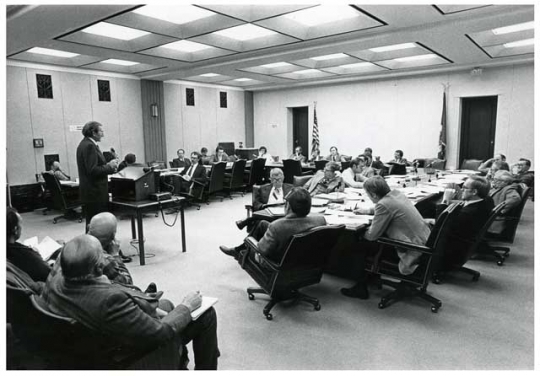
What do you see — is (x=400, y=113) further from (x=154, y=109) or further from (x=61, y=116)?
(x=61, y=116)

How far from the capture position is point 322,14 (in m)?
5.26

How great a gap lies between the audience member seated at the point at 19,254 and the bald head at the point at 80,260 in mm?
621

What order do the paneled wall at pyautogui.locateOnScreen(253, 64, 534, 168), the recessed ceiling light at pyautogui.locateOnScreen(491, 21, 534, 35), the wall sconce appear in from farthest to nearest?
the wall sconce, the paneled wall at pyautogui.locateOnScreen(253, 64, 534, 168), the recessed ceiling light at pyautogui.locateOnScreen(491, 21, 534, 35)

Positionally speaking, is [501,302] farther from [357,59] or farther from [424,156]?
[424,156]

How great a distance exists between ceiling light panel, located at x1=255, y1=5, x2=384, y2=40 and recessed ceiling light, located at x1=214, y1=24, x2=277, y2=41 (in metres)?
0.40

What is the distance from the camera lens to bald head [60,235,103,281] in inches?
65.0

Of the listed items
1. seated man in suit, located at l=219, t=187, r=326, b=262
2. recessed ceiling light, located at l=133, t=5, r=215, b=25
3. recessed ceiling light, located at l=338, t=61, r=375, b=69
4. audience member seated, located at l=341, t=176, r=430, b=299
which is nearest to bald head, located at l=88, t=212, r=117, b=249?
seated man in suit, located at l=219, t=187, r=326, b=262

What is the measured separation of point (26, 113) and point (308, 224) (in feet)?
24.2

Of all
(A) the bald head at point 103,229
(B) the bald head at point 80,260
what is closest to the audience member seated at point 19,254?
(A) the bald head at point 103,229

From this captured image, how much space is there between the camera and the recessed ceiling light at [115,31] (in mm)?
5652

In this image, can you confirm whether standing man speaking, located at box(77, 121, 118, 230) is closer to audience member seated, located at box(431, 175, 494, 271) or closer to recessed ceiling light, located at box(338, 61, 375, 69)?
audience member seated, located at box(431, 175, 494, 271)

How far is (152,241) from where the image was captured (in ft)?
17.5

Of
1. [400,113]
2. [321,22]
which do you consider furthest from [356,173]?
[400,113]

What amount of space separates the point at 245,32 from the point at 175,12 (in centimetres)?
136
